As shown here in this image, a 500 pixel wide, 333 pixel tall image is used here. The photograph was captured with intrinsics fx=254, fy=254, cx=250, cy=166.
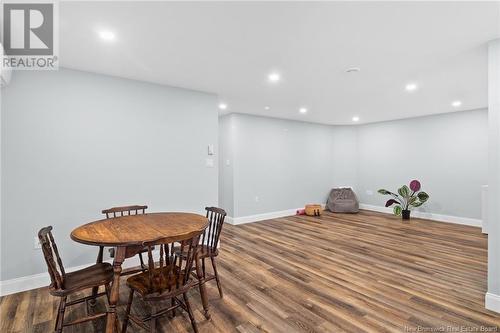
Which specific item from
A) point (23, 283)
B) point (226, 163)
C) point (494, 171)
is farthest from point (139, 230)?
point (226, 163)

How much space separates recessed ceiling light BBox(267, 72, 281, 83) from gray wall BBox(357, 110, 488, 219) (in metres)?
4.70

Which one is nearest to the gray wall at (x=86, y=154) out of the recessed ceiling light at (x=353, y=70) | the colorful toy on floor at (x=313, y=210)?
the recessed ceiling light at (x=353, y=70)

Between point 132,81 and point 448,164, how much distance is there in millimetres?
6591

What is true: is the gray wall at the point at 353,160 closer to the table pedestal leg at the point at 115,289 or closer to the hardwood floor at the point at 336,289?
the hardwood floor at the point at 336,289

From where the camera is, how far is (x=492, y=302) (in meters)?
2.27

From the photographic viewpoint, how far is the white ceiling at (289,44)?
1884 mm

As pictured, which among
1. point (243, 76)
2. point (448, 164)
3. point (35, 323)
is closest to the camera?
point (35, 323)

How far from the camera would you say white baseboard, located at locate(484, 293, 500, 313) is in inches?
88.3

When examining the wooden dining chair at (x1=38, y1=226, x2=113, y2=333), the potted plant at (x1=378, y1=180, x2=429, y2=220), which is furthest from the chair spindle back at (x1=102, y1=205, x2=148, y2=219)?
the potted plant at (x1=378, y1=180, x2=429, y2=220)

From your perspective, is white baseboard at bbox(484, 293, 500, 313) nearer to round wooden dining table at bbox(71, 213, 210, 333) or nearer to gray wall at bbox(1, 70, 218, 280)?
round wooden dining table at bbox(71, 213, 210, 333)

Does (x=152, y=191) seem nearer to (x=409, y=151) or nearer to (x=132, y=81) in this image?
(x=132, y=81)

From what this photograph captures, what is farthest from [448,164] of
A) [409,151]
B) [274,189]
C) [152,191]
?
[152,191]

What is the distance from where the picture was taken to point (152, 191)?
137 inches

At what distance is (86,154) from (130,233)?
5.08 ft
